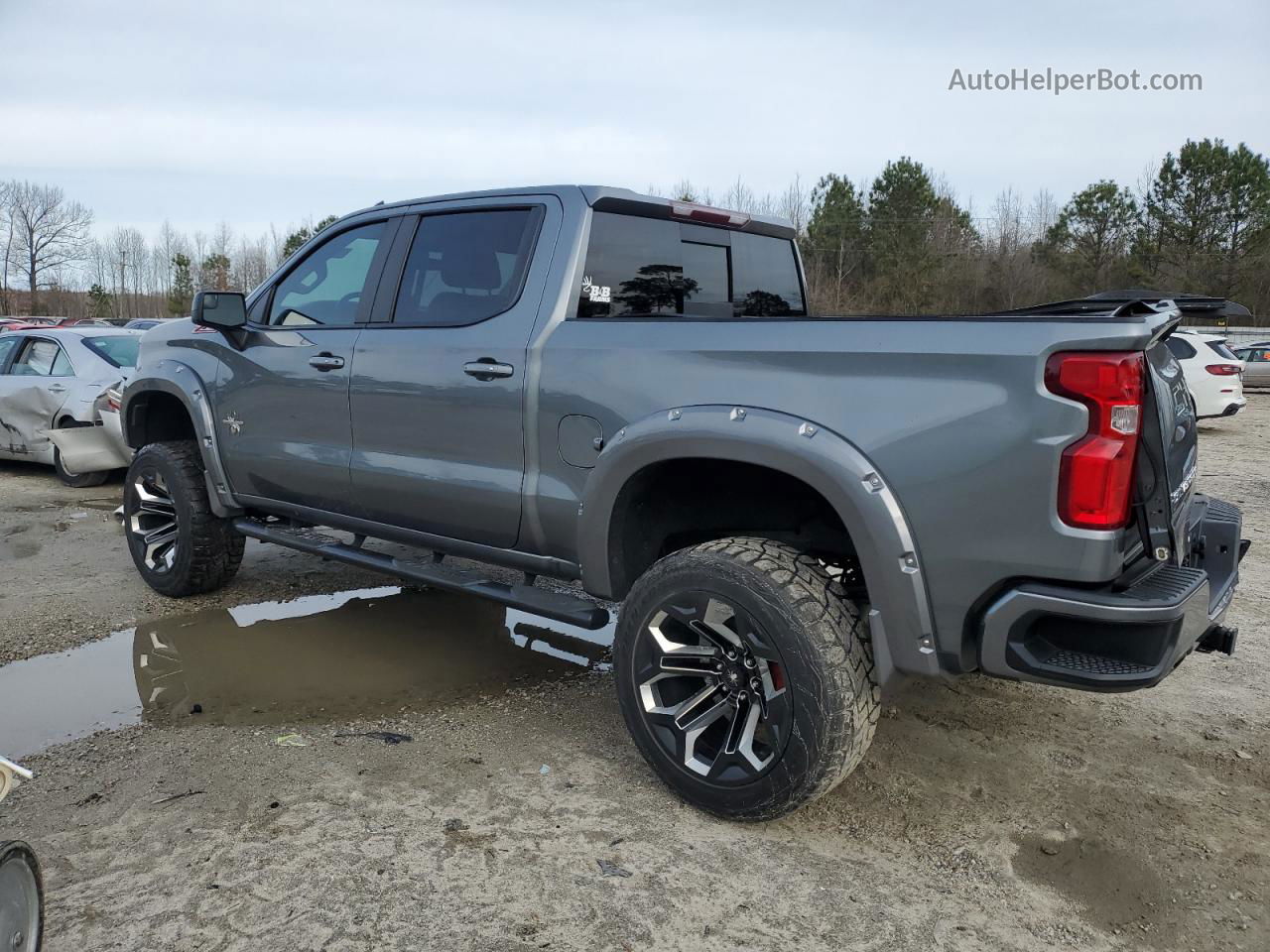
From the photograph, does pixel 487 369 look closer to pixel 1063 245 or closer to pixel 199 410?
pixel 199 410

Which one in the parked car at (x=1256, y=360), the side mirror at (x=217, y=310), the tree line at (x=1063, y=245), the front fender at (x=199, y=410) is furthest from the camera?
the tree line at (x=1063, y=245)

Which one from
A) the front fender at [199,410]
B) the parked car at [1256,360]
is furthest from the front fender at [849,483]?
the parked car at [1256,360]

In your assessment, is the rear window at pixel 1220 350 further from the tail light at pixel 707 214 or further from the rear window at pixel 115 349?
the rear window at pixel 115 349

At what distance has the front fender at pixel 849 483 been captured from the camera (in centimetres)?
261

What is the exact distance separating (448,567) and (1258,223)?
45039mm

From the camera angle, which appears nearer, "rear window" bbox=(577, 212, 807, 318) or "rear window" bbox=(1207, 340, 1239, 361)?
"rear window" bbox=(577, 212, 807, 318)

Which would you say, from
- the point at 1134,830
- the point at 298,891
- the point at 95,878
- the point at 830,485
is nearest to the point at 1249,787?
the point at 1134,830

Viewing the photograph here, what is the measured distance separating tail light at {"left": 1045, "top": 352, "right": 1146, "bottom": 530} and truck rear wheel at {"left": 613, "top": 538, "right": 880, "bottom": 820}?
75 cm

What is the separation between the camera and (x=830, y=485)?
8.83ft

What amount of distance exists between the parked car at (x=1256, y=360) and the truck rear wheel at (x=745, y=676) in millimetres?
23207

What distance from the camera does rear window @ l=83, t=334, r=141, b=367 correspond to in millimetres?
9398

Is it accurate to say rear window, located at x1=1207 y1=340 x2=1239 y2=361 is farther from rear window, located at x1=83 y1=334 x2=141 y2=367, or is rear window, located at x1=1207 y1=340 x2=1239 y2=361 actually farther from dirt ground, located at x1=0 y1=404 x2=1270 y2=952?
rear window, located at x1=83 y1=334 x2=141 y2=367

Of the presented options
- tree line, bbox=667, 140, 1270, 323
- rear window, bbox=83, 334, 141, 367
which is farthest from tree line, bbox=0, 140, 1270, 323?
rear window, bbox=83, 334, 141, 367

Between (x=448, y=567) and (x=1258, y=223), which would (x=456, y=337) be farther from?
(x=1258, y=223)
